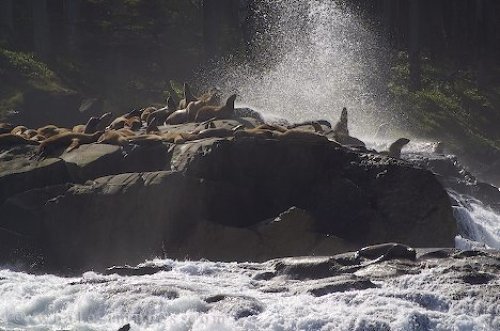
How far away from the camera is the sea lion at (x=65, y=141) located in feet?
82.1

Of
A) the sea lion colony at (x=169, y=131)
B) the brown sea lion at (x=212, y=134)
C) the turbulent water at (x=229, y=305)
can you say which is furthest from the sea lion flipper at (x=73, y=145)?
the turbulent water at (x=229, y=305)

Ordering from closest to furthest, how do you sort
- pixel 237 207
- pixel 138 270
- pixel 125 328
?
pixel 125 328, pixel 138 270, pixel 237 207

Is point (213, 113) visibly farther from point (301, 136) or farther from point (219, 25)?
point (219, 25)

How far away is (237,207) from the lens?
22.3 m

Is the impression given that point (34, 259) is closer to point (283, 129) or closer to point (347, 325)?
point (283, 129)

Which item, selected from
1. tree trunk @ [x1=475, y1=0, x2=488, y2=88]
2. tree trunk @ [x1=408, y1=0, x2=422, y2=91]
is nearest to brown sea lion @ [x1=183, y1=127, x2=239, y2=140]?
tree trunk @ [x1=408, y1=0, x2=422, y2=91]

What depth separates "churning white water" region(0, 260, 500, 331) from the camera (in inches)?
609

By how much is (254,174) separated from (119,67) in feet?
91.8

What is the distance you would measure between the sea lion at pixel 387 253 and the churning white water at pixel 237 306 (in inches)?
39.7

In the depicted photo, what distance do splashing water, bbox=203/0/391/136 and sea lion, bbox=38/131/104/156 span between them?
17.6 meters

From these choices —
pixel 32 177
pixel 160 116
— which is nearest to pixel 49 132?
pixel 160 116

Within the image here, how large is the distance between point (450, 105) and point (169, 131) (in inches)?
1110

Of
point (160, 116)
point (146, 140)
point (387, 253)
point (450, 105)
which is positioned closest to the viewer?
point (387, 253)

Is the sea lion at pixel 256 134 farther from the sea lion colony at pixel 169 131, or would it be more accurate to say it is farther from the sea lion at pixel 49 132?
the sea lion at pixel 49 132
